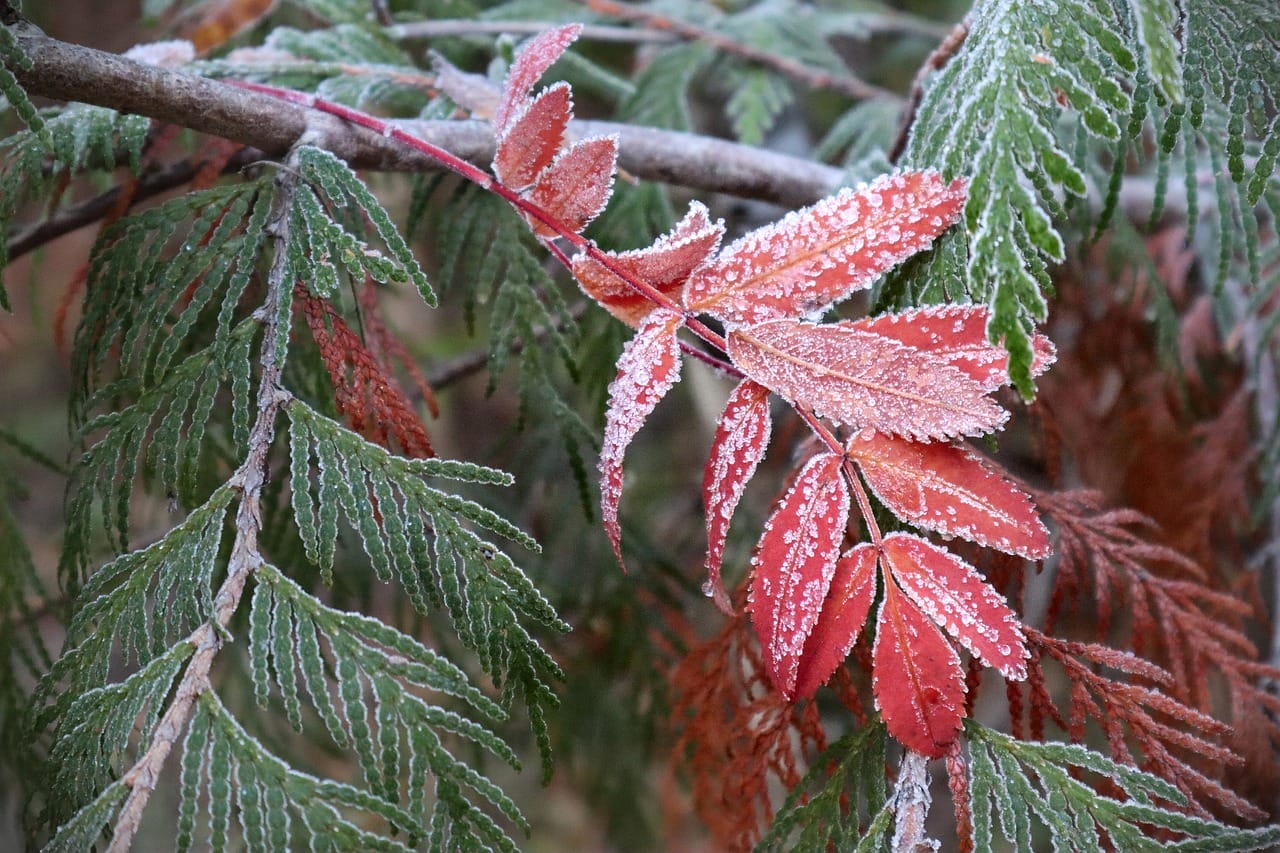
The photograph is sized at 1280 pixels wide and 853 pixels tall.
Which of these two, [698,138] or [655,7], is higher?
[655,7]

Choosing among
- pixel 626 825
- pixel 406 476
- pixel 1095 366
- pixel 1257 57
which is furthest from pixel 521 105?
pixel 626 825

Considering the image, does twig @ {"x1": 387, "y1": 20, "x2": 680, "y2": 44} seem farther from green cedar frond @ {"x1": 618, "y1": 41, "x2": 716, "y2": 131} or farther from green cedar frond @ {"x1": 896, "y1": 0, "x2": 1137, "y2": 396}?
green cedar frond @ {"x1": 896, "y1": 0, "x2": 1137, "y2": 396}

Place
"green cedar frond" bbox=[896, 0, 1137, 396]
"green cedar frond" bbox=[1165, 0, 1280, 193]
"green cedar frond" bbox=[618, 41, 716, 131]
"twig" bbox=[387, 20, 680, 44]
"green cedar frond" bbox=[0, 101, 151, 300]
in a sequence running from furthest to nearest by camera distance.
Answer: "green cedar frond" bbox=[618, 41, 716, 131] < "twig" bbox=[387, 20, 680, 44] < "green cedar frond" bbox=[0, 101, 151, 300] < "green cedar frond" bbox=[1165, 0, 1280, 193] < "green cedar frond" bbox=[896, 0, 1137, 396]

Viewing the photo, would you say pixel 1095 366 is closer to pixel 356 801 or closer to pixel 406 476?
pixel 406 476

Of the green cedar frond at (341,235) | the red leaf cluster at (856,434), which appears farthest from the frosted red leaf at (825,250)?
the green cedar frond at (341,235)

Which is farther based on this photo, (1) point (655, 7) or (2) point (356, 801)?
(1) point (655, 7)

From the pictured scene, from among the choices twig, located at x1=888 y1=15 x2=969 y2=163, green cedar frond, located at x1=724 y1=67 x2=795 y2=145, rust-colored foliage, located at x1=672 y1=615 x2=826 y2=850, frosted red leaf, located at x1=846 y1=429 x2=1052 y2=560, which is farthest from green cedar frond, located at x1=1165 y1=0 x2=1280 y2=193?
green cedar frond, located at x1=724 y1=67 x2=795 y2=145
